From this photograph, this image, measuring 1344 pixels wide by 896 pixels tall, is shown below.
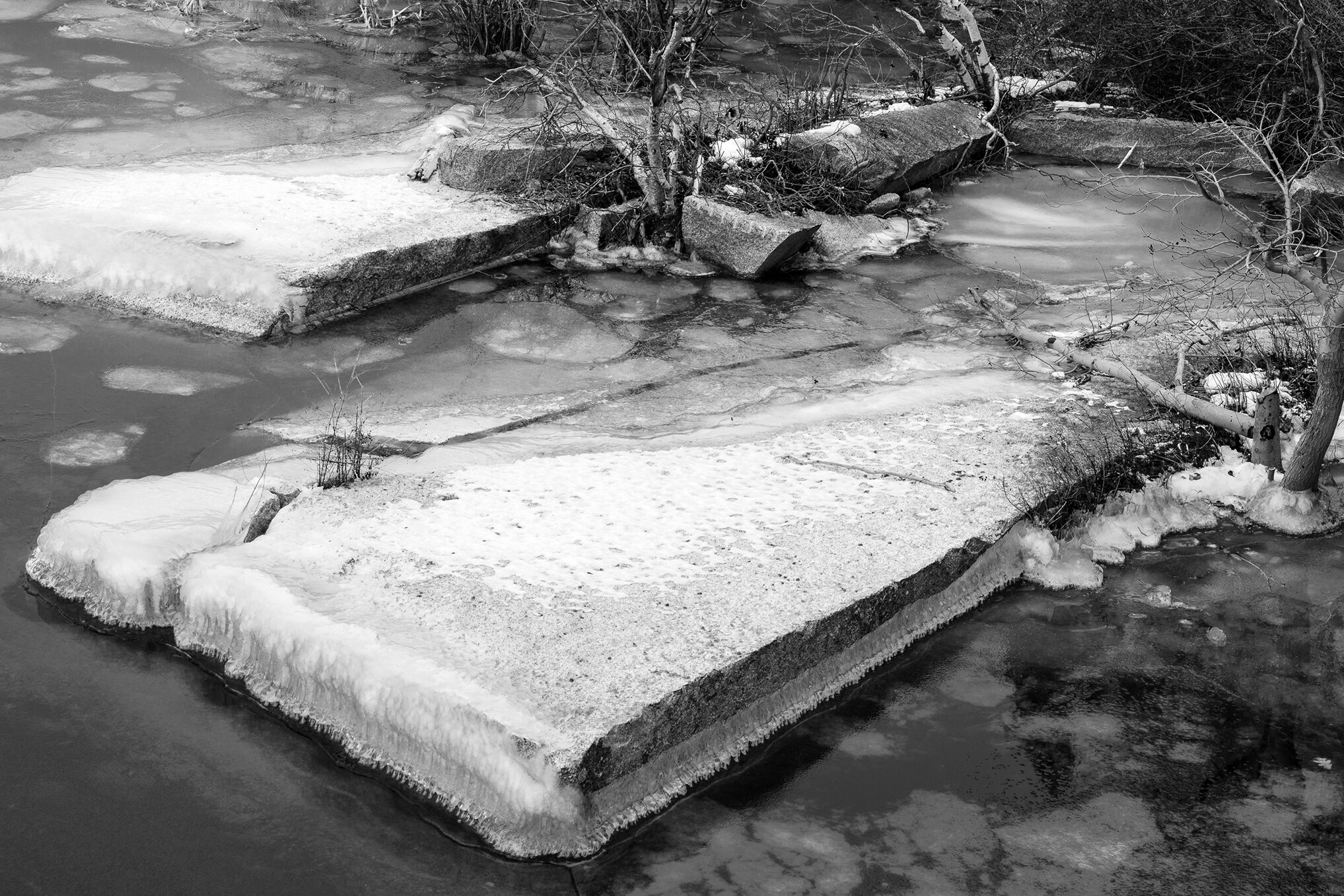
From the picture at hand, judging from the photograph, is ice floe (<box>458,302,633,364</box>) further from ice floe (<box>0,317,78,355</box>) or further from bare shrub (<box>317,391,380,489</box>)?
ice floe (<box>0,317,78,355</box>)

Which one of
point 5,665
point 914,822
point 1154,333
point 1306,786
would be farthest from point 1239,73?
point 5,665

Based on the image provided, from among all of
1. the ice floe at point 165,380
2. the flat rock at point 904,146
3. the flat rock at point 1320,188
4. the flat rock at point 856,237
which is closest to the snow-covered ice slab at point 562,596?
the ice floe at point 165,380

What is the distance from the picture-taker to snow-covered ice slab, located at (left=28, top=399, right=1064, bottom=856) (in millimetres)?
2406

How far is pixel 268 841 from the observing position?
2.35 m

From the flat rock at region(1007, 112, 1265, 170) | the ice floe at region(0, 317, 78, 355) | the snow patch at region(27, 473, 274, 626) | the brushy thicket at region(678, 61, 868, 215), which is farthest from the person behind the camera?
the flat rock at region(1007, 112, 1265, 170)

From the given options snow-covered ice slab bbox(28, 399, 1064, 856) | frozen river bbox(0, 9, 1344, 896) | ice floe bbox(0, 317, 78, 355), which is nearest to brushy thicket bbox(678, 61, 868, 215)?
snow-covered ice slab bbox(28, 399, 1064, 856)

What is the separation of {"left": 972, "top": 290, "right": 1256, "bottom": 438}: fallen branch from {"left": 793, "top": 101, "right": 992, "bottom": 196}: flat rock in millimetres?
1426

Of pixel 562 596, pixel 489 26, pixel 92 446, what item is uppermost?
pixel 489 26

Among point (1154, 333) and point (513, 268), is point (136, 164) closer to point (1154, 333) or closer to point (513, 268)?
point (513, 268)

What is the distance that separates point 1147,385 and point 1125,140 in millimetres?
3178

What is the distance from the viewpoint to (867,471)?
11.2ft

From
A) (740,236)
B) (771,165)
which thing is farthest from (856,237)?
(740,236)

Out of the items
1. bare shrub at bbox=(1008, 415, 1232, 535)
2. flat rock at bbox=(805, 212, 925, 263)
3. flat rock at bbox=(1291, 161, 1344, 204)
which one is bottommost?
bare shrub at bbox=(1008, 415, 1232, 535)

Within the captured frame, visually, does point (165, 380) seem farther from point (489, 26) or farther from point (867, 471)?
point (489, 26)
